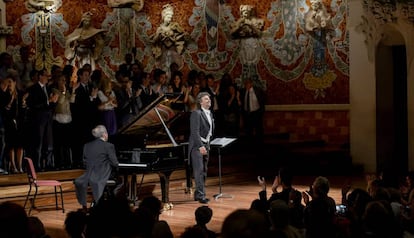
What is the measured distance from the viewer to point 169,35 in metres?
13.8

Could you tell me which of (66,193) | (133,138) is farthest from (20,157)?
(133,138)

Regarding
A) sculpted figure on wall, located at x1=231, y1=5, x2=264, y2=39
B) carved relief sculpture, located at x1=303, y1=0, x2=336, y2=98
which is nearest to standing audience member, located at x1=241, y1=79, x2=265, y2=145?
carved relief sculpture, located at x1=303, y1=0, x2=336, y2=98

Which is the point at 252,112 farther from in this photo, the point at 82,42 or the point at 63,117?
the point at 63,117

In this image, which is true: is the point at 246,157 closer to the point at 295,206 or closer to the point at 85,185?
the point at 85,185

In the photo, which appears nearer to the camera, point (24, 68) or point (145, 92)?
point (145, 92)

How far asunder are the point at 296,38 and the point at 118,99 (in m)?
4.60

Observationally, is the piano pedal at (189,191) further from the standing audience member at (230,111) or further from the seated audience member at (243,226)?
the seated audience member at (243,226)

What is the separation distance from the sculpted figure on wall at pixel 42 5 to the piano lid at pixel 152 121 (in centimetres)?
510

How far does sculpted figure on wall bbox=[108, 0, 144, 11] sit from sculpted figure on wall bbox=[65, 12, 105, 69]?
712 mm

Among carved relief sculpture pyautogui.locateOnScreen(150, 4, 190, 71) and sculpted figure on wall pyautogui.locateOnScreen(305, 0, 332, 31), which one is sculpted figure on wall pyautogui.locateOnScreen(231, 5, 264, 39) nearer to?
sculpted figure on wall pyautogui.locateOnScreen(305, 0, 332, 31)

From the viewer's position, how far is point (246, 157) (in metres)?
11.8

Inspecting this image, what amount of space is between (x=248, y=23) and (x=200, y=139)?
206 inches

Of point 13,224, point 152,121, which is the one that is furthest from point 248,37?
point 13,224

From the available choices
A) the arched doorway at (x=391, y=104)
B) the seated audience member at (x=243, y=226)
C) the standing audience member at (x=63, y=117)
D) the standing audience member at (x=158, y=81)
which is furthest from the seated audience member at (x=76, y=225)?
the arched doorway at (x=391, y=104)
